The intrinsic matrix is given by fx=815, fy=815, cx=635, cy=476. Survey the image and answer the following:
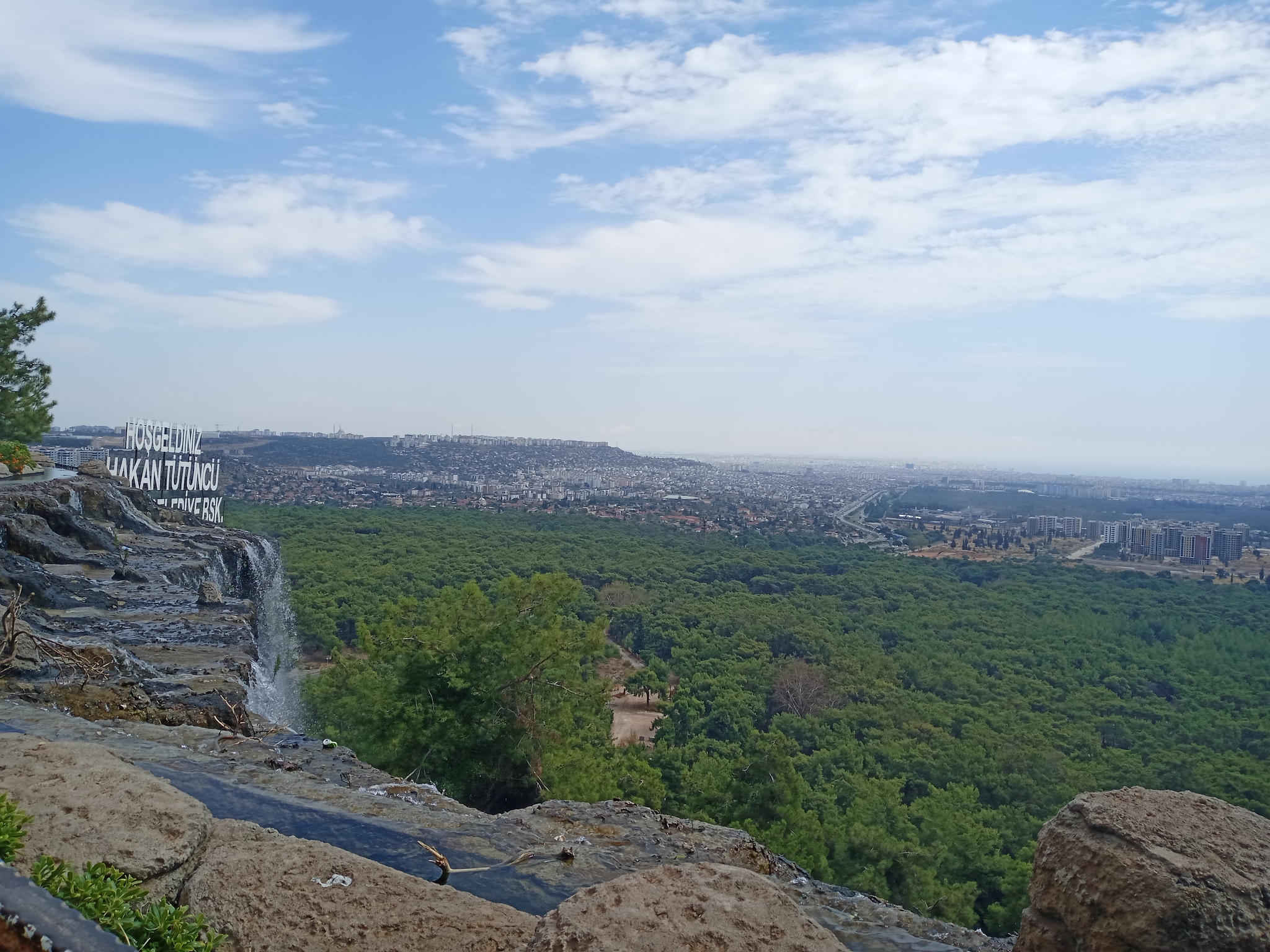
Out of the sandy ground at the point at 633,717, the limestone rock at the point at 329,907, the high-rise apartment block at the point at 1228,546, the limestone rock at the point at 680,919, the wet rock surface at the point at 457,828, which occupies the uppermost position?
the limestone rock at the point at 680,919

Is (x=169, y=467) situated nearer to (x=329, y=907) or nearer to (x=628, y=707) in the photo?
(x=628, y=707)

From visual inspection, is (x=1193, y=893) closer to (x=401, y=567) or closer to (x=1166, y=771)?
(x=1166, y=771)

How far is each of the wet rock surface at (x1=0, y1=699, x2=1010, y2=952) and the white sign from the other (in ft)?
55.6

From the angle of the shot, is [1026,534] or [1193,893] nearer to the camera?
[1193,893]

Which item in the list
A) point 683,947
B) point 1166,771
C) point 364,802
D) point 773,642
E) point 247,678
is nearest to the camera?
point 683,947

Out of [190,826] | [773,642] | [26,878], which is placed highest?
[26,878]

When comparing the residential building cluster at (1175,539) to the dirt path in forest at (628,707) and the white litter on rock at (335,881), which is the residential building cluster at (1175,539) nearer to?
the dirt path in forest at (628,707)

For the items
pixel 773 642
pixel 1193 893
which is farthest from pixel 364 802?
pixel 773 642

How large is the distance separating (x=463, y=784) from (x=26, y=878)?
8098 millimetres

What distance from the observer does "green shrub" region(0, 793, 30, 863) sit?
2926mm

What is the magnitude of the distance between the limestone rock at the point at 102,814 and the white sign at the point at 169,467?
61.8ft

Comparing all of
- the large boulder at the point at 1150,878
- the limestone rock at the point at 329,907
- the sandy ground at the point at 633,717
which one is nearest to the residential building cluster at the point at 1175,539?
the sandy ground at the point at 633,717

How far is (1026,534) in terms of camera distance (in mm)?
72625

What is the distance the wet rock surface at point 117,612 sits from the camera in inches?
267
